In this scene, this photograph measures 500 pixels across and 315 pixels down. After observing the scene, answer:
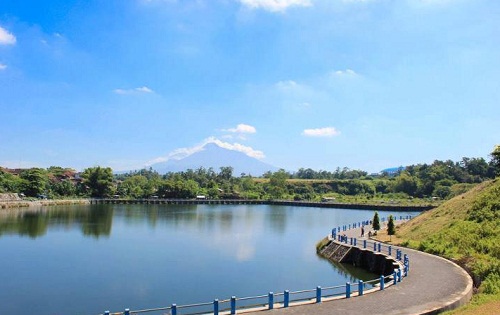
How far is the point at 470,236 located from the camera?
32.6 meters

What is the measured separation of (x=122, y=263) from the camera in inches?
1383

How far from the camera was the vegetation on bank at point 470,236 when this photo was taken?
74.2 ft

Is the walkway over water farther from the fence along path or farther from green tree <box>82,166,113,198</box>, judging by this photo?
the fence along path

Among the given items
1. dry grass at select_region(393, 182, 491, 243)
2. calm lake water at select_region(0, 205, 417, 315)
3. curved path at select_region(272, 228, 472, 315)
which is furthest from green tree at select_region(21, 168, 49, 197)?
curved path at select_region(272, 228, 472, 315)

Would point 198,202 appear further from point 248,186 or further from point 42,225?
point 42,225

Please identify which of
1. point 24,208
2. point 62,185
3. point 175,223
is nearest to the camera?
point 175,223

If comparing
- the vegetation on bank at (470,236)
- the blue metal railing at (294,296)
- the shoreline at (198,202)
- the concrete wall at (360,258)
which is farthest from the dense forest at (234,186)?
the blue metal railing at (294,296)

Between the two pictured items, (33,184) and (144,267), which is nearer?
(144,267)

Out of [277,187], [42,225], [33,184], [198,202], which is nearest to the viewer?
[42,225]

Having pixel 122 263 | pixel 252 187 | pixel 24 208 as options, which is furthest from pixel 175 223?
A: pixel 252 187

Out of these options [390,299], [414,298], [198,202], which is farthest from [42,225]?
[198,202]

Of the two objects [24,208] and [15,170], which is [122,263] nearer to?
[24,208]

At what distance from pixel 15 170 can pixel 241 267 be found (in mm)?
158479

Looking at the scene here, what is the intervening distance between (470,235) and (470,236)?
0.81ft
